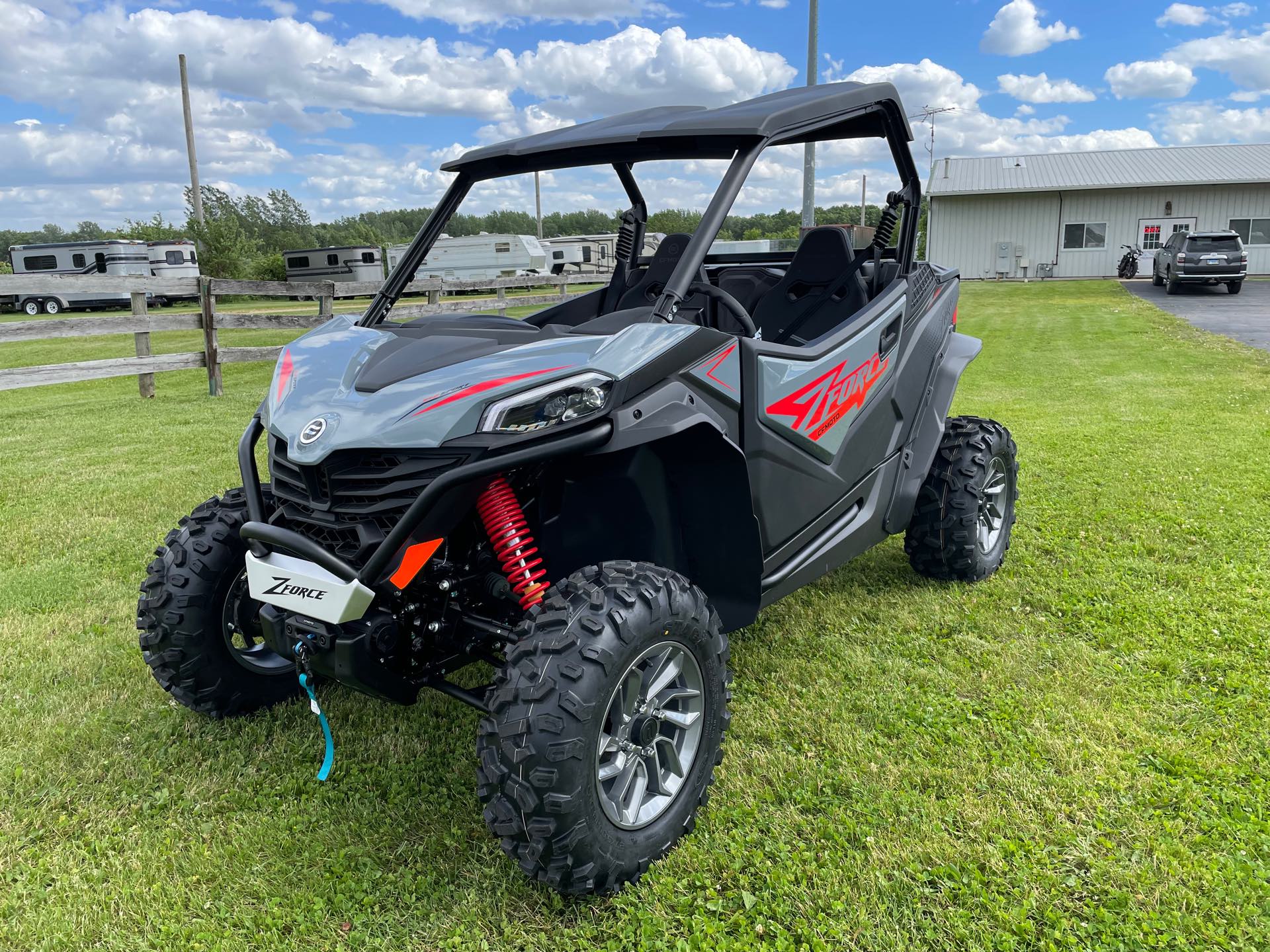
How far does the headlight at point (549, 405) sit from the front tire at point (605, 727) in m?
0.42

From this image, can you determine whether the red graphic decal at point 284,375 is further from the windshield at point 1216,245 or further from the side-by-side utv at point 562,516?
the windshield at point 1216,245

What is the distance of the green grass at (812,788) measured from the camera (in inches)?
88.6

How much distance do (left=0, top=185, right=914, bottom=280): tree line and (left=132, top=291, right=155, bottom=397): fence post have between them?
348 centimetres

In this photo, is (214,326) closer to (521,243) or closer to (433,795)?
(433,795)

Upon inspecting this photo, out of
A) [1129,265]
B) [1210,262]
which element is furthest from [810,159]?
[1129,265]

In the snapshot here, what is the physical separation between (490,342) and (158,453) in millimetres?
6090

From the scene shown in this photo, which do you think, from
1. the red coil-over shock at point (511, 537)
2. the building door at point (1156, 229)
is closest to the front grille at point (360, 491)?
the red coil-over shock at point (511, 537)

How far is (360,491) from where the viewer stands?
7.50 feet

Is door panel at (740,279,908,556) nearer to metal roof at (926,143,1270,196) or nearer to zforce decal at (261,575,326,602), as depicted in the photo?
zforce decal at (261,575,326,602)

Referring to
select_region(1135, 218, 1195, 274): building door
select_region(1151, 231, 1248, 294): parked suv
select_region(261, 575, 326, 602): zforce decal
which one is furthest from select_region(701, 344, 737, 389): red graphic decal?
select_region(1135, 218, 1195, 274): building door

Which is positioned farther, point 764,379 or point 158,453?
point 158,453

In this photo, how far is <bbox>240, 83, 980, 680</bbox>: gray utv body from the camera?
2.27 meters

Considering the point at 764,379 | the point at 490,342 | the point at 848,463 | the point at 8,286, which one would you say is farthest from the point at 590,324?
the point at 8,286

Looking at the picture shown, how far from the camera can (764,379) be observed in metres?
2.76
